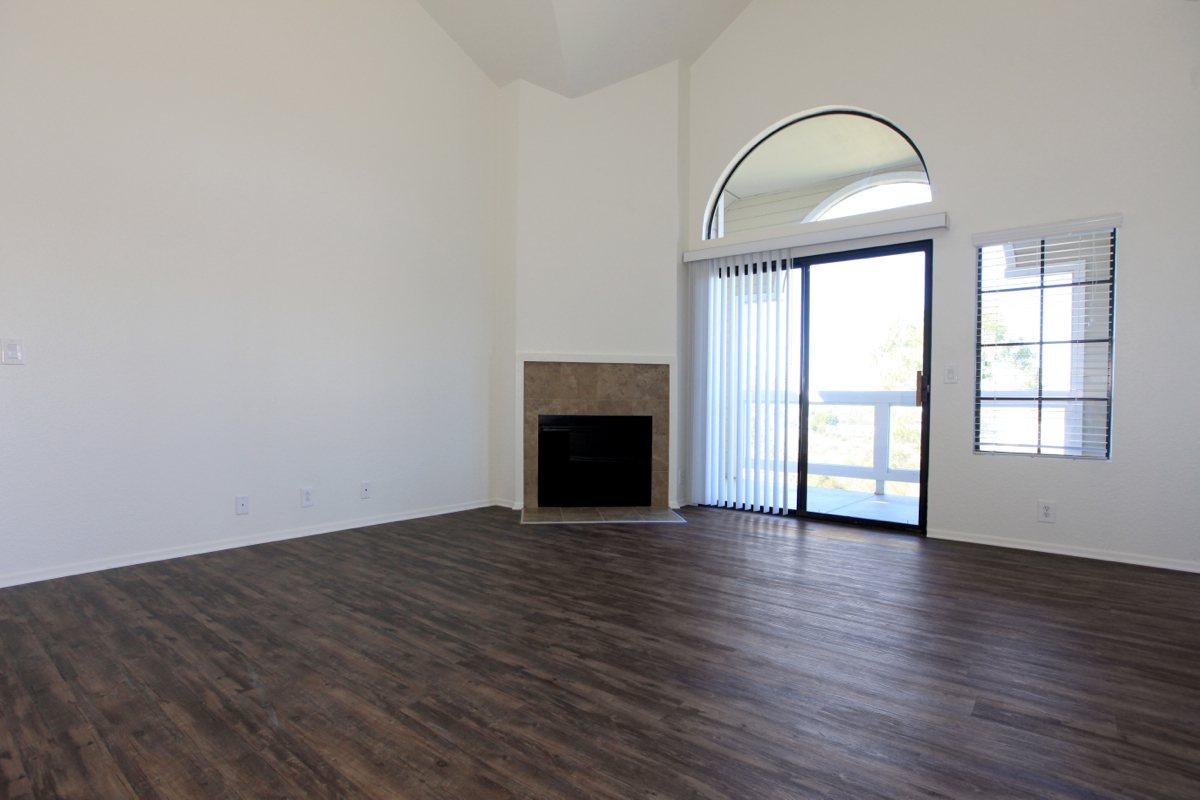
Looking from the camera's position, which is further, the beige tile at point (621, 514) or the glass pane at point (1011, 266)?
the beige tile at point (621, 514)

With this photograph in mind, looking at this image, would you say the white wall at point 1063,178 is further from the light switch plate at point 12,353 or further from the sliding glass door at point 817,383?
the light switch plate at point 12,353

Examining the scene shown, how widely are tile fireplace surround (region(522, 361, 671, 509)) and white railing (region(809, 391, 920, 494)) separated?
1243mm

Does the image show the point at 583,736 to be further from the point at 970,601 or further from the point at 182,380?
the point at 182,380

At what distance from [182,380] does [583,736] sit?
3254 millimetres

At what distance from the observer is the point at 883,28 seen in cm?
443

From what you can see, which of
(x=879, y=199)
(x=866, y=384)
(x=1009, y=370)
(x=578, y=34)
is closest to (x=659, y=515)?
(x=866, y=384)

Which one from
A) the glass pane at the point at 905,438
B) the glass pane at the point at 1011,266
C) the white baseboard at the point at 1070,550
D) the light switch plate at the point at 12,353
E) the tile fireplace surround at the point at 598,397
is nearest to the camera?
the light switch plate at the point at 12,353

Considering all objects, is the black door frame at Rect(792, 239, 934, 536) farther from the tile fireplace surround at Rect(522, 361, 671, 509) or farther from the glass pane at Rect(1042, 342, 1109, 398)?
the tile fireplace surround at Rect(522, 361, 671, 509)

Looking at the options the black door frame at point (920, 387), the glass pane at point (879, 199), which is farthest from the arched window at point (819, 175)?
the black door frame at point (920, 387)

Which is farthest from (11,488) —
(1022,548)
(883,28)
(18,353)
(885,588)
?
(883,28)

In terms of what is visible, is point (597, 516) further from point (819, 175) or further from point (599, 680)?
point (819, 175)

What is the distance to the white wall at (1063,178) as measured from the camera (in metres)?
3.52

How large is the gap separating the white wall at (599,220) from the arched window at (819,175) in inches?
21.9

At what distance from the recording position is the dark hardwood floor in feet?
5.12
